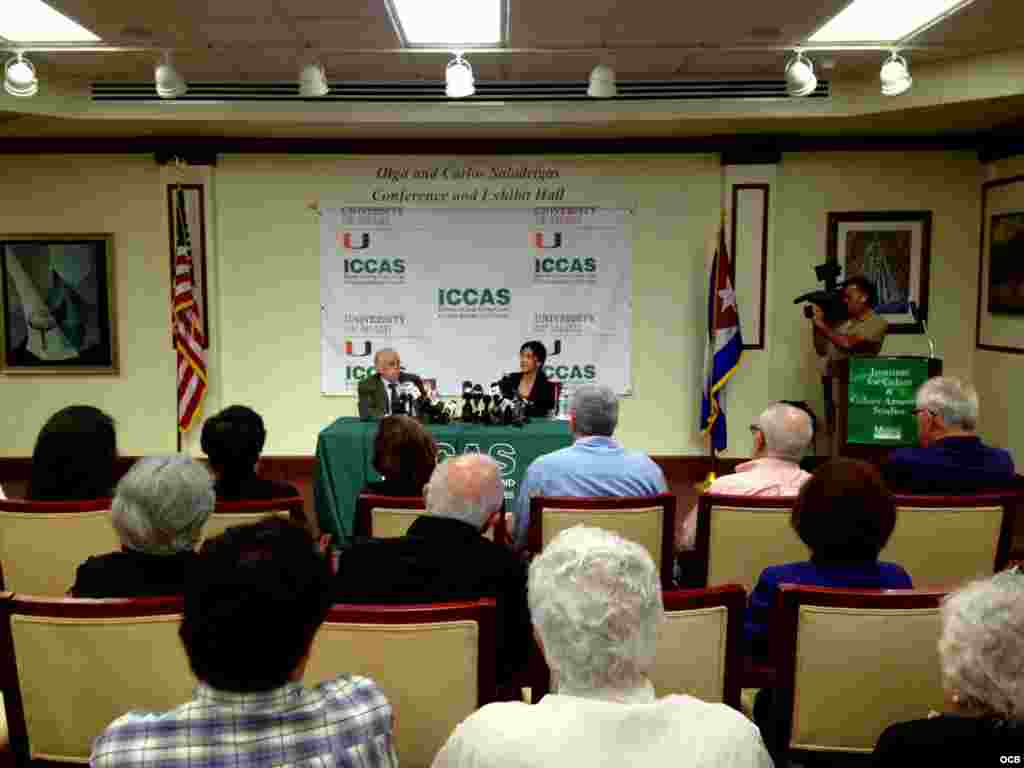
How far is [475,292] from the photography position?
7.40m

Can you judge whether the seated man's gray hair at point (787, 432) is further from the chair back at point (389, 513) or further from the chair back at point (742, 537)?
the chair back at point (389, 513)

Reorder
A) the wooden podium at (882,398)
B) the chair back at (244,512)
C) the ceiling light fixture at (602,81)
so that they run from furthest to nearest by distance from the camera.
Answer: the wooden podium at (882,398), the ceiling light fixture at (602,81), the chair back at (244,512)

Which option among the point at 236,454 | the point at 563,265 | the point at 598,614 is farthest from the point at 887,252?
the point at 598,614

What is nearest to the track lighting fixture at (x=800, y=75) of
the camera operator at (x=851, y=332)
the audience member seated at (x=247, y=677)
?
the camera operator at (x=851, y=332)

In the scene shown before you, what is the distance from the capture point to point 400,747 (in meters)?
1.81

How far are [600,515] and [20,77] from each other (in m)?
4.36

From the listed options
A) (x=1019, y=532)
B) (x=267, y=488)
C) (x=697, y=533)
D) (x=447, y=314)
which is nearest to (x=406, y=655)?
(x=697, y=533)

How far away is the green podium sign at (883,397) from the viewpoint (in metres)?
6.21

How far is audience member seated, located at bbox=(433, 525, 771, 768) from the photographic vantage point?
1.24 meters

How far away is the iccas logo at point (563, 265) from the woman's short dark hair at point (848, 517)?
17.3ft

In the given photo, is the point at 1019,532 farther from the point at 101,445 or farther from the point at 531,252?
the point at 101,445

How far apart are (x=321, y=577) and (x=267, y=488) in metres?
2.09

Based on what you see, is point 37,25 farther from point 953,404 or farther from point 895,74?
point 953,404

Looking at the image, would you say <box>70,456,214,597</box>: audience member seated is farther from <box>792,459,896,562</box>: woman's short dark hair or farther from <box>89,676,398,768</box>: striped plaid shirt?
<box>792,459,896,562</box>: woman's short dark hair
